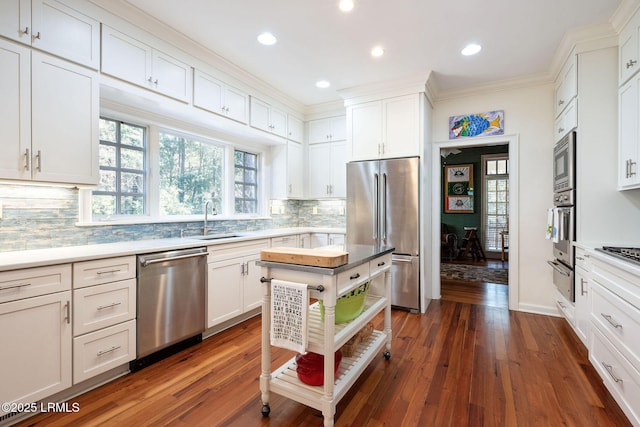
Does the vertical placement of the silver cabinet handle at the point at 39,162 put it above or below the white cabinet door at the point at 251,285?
above

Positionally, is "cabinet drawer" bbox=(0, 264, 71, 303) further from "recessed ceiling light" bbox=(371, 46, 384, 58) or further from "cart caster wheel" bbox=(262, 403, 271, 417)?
"recessed ceiling light" bbox=(371, 46, 384, 58)

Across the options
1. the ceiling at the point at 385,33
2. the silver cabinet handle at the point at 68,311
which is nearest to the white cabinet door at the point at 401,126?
the ceiling at the point at 385,33

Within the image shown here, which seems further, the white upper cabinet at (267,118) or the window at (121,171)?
the white upper cabinet at (267,118)

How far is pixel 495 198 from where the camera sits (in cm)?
728

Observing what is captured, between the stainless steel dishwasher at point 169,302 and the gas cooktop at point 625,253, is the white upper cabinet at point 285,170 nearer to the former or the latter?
the stainless steel dishwasher at point 169,302

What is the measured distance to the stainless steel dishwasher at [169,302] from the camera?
2293 millimetres

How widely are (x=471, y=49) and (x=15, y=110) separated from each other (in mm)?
3695

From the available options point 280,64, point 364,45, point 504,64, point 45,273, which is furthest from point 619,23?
point 45,273

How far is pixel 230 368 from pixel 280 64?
9.90 ft

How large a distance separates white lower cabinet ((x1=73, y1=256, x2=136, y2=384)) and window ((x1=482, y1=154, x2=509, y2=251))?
24.4ft

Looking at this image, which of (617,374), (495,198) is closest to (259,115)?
(617,374)

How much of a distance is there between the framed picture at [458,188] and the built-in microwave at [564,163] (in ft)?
13.9

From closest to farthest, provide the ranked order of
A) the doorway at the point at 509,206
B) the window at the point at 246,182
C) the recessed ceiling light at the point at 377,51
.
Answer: the recessed ceiling light at the point at 377,51
the doorway at the point at 509,206
the window at the point at 246,182

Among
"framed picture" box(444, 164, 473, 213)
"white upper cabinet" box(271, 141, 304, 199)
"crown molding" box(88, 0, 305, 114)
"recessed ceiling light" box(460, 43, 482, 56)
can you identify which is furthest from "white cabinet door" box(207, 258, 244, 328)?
"framed picture" box(444, 164, 473, 213)
